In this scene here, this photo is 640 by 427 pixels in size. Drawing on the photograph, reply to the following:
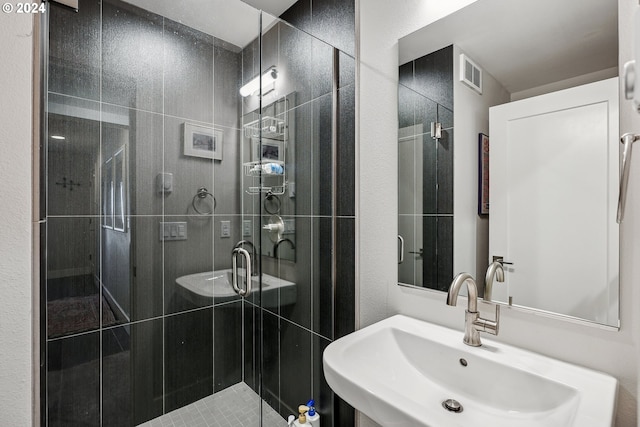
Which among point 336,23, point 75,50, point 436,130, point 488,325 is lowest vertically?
point 488,325

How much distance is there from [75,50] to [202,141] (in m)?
0.45

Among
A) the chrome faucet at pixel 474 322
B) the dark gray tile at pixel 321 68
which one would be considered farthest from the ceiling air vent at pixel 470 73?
the chrome faucet at pixel 474 322

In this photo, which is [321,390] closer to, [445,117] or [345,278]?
[345,278]

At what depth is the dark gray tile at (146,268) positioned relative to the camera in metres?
1.07

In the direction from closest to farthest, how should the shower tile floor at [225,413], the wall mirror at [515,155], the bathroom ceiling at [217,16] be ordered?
the wall mirror at [515,155] < the bathroom ceiling at [217,16] < the shower tile floor at [225,413]

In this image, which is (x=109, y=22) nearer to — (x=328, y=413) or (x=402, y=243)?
(x=402, y=243)

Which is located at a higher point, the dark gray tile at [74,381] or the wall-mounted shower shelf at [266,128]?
the wall-mounted shower shelf at [266,128]

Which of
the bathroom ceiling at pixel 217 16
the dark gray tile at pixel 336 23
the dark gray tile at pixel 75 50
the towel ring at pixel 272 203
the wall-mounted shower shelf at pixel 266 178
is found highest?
the dark gray tile at pixel 336 23

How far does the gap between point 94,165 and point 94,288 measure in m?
0.42

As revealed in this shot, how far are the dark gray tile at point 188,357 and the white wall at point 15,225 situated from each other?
0.53m

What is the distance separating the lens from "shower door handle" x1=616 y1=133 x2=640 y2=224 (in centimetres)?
71

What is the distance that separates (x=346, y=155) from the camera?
138 centimetres

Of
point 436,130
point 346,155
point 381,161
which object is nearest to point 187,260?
point 346,155

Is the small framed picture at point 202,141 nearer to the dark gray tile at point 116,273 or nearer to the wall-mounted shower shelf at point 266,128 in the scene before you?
the wall-mounted shower shelf at point 266,128
